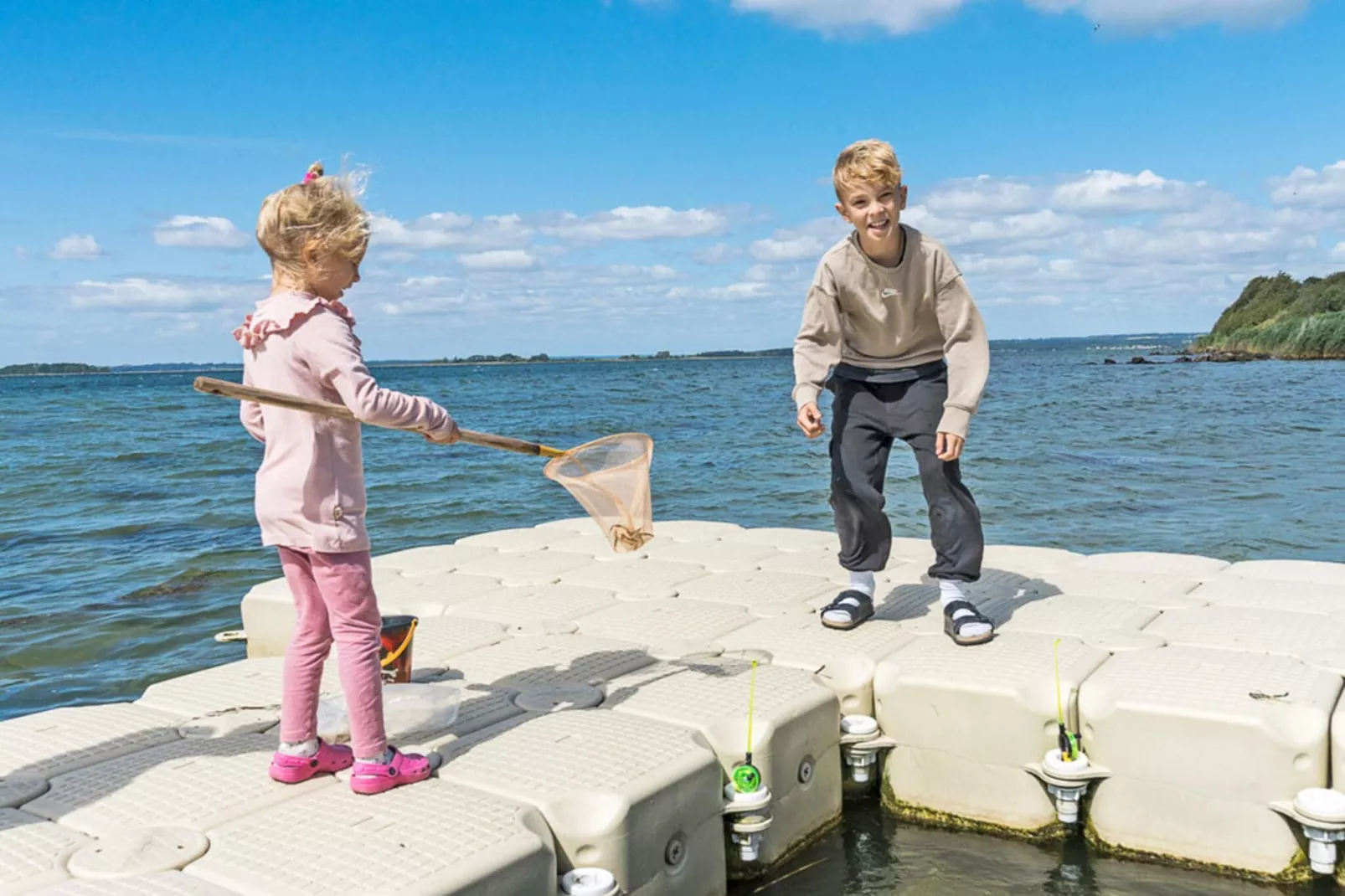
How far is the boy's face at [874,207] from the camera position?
3.95 m

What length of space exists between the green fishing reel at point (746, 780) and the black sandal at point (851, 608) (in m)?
1.21

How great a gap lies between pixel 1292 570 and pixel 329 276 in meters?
4.34

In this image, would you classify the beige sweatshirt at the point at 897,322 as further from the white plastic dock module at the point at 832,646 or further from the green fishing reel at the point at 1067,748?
the green fishing reel at the point at 1067,748

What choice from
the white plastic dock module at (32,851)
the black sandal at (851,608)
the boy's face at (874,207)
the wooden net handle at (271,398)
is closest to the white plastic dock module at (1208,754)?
the black sandal at (851,608)

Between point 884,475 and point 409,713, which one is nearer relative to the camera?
point 409,713

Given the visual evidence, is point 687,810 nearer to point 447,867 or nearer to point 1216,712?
point 447,867

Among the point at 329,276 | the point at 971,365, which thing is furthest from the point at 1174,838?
the point at 329,276

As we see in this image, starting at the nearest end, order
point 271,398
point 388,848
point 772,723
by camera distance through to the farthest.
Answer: point 388,848 → point 271,398 → point 772,723

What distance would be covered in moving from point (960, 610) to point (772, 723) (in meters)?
1.11

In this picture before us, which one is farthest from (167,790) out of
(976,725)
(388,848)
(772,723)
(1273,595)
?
(1273,595)

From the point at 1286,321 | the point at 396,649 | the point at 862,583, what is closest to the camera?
the point at 396,649

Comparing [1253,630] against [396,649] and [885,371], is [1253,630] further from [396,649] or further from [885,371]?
[396,649]

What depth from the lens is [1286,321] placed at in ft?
212

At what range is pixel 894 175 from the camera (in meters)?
3.96
